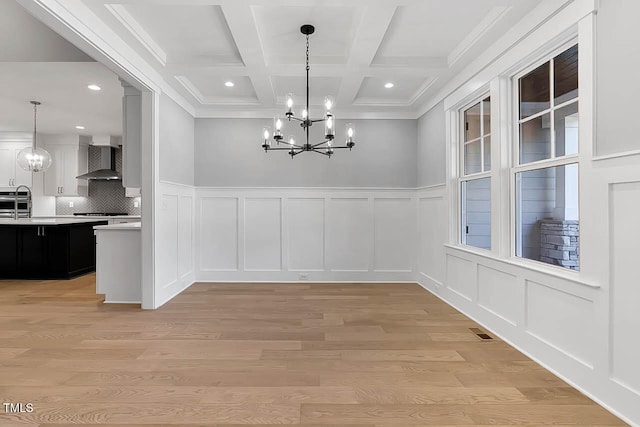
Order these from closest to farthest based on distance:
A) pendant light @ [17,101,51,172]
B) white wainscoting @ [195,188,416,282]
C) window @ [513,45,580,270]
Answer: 1. window @ [513,45,580,270]
2. white wainscoting @ [195,188,416,282]
3. pendant light @ [17,101,51,172]

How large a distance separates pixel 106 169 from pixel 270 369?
24.2 feet

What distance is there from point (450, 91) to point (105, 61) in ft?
12.1

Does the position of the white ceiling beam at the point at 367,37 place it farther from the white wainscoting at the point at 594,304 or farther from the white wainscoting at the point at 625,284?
the white wainscoting at the point at 625,284

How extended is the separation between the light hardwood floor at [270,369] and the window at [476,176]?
37.4 inches

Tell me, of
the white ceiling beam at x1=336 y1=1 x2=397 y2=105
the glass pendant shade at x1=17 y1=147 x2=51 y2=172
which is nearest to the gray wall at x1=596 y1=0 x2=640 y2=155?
the white ceiling beam at x1=336 y1=1 x2=397 y2=105

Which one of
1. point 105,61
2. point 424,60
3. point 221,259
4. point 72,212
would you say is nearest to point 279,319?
point 221,259

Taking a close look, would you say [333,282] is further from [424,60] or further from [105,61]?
[105,61]

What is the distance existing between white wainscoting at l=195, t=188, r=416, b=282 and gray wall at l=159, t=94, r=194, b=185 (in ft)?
1.84

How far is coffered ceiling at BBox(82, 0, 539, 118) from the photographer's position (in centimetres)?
266

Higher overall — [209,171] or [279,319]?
[209,171]

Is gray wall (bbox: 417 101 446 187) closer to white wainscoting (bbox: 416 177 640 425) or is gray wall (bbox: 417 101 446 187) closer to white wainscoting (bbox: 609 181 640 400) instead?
white wainscoting (bbox: 416 177 640 425)

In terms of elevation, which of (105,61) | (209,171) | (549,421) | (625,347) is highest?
(105,61)

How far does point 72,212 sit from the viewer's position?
8102mm

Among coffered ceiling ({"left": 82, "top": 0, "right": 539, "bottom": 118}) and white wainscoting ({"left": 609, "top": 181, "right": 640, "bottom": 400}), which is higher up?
coffered ceiling ({"left": 82, "top": 0, "right": 539, "bottom": 118})
